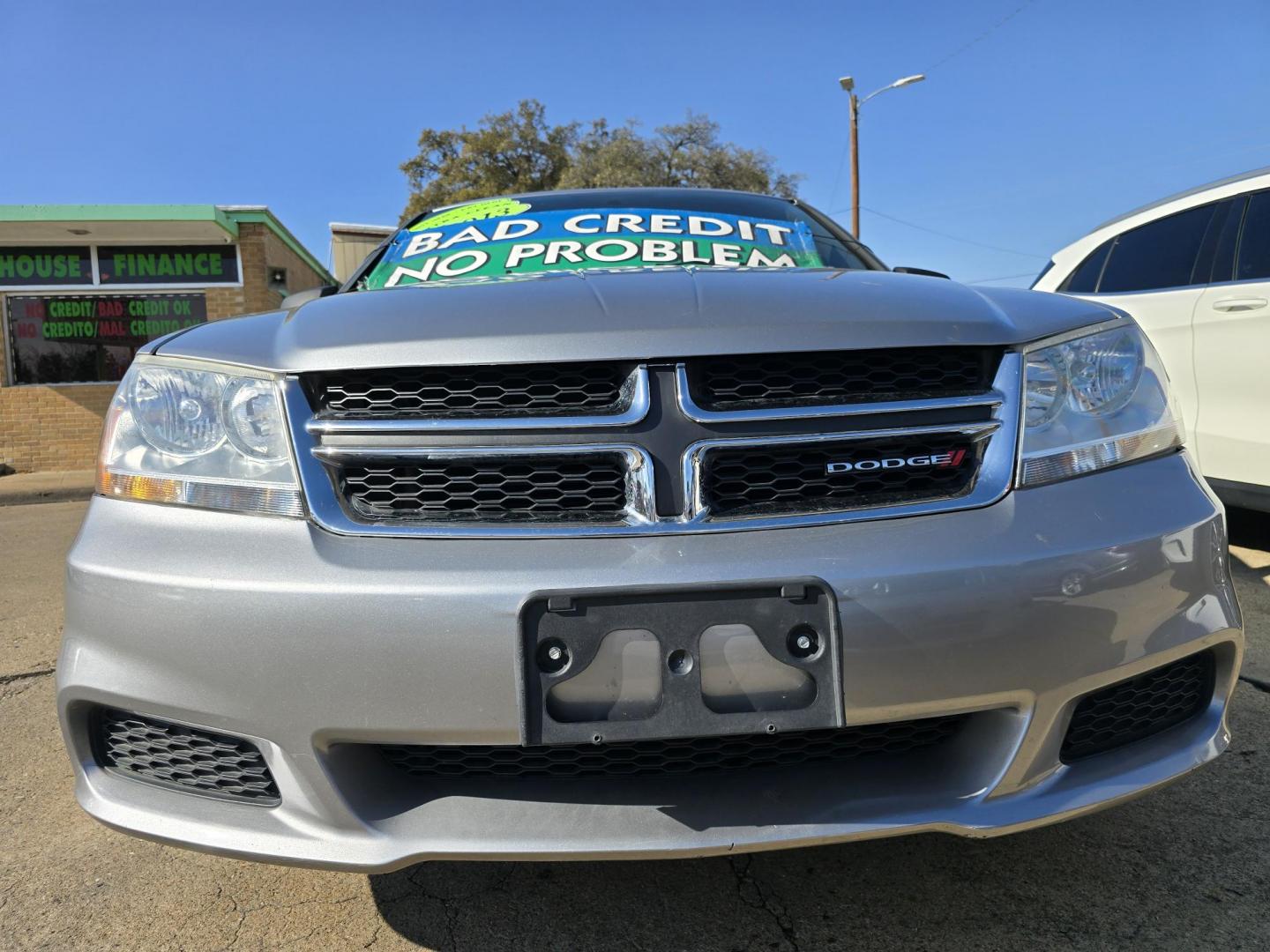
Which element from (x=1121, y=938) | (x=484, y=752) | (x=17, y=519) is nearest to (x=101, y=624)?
(x=484, y=752)

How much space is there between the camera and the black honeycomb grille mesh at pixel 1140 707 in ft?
4.36

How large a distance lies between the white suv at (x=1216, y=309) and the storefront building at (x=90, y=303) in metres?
11.4

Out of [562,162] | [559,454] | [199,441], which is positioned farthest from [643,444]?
[562,162]

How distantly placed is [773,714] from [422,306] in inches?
34.2

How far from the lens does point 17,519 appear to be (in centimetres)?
739

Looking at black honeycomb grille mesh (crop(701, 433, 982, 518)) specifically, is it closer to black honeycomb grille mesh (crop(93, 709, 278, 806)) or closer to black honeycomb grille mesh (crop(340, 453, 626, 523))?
black honeycomb grille mesh (crop(340, 453, 626, 523))

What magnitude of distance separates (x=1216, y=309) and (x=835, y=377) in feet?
10.7

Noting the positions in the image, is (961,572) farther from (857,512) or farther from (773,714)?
(773,714)

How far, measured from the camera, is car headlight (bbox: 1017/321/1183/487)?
1373 millimetres

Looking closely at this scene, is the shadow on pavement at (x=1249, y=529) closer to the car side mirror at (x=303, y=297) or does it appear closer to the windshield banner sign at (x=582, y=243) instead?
the windshield banner sign at (x=582, y=243)

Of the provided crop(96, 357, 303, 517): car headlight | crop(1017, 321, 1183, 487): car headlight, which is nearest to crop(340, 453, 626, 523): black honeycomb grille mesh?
crop(96, 357, 303, 517): car headlight

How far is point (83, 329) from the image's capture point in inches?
492

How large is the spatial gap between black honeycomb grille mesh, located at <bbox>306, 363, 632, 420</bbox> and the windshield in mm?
883

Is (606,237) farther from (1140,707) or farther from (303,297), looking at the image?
(1140,707)
